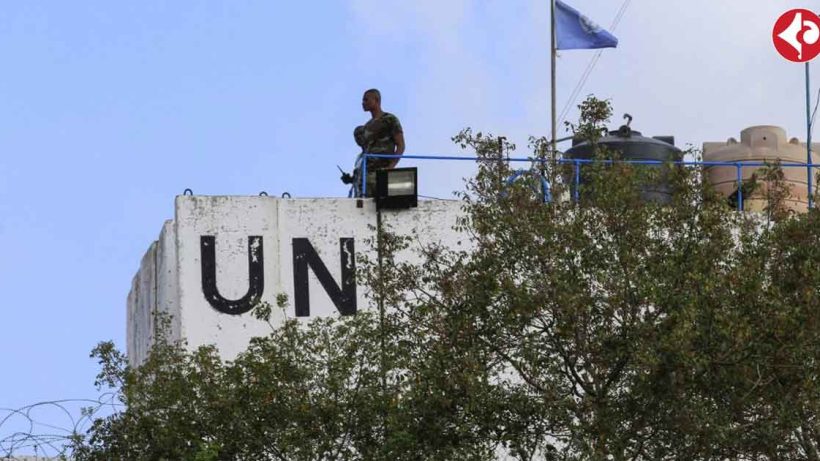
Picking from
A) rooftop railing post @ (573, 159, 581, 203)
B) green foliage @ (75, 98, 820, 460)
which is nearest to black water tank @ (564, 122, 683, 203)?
rooftop railing post @ (573, 159, 581, 203)

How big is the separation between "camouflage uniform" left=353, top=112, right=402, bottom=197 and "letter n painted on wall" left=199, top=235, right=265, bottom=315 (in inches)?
72.5

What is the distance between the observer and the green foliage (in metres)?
19.8

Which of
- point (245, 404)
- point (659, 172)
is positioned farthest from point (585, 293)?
point (245, 404)

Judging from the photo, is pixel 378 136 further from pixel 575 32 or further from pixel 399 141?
pixel 575 32

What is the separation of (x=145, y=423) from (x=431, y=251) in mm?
3646

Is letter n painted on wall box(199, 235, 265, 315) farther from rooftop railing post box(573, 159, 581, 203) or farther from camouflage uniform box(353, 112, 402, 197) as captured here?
rooftop railing post box(573, 159, 581, 203)

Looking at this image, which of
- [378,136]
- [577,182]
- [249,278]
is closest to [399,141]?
[378,136]

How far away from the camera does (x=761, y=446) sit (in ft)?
65.0

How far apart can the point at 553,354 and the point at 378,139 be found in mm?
8105

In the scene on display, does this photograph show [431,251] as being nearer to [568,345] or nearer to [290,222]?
[568,345]

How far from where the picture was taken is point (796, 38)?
30.0 m

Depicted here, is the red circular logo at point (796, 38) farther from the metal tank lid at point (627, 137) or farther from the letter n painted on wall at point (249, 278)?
the letter n painted on wall at point (249, 278)

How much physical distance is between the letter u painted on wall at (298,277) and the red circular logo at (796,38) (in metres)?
7.26

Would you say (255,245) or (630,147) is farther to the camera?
(630,147)
